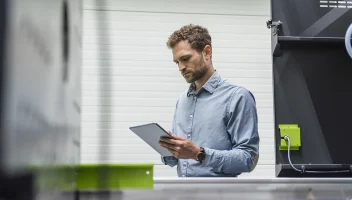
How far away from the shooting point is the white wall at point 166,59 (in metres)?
4.04

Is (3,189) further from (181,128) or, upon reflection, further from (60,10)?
(181,128)

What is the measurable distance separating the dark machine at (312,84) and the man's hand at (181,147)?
21.8 inches

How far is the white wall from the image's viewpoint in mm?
4035

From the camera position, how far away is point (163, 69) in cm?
414

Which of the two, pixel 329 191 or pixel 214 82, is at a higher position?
pixel 214 82

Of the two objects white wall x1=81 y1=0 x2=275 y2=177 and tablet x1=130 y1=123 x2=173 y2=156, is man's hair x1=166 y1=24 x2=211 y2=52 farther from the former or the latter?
white wall x1=81 y1=0 x2=275 y2=177

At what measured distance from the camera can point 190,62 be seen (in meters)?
1.84

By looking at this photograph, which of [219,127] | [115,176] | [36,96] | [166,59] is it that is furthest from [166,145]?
[166,59]

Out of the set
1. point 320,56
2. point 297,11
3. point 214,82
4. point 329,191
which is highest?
point 297,11

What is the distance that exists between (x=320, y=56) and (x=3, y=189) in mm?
1831

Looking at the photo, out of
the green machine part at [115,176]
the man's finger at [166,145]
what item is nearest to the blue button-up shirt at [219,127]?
the man's finger at [166,145]

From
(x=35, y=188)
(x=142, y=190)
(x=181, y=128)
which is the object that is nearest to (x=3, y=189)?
(x=35, y=188)

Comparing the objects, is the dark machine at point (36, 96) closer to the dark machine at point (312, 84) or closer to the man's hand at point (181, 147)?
the man's hand at point (181, 147)

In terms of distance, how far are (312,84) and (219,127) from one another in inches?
22.1
